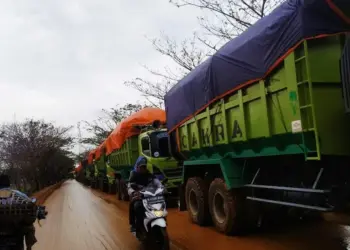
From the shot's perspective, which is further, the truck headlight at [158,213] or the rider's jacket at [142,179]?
the rider's jacket at [142,179]

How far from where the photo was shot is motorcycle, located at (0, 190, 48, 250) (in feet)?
16.9

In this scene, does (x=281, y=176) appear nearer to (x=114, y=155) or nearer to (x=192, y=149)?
(x=192, y=149)

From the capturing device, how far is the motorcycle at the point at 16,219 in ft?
16.9

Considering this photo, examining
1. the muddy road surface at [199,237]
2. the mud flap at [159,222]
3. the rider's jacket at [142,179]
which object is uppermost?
the rider's jacket at [142,179]

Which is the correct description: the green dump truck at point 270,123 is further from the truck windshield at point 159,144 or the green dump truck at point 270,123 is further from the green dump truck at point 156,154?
the truck windshield at point 159,144

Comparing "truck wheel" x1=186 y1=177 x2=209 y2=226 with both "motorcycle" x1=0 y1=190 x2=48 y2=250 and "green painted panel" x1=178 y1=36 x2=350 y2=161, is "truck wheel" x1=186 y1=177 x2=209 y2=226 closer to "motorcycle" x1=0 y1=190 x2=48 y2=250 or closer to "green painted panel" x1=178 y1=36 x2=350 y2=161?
"green painted panel" x1=178 y1=36 x2=350 y2=161

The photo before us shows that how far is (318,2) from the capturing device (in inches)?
203

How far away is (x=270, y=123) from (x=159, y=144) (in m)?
8.00

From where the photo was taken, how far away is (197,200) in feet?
30.1

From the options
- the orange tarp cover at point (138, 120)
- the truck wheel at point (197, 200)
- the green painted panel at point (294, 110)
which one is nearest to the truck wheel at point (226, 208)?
the truck wheel at point (197, 200)

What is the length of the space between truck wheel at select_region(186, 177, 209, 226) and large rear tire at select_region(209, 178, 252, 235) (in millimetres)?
683

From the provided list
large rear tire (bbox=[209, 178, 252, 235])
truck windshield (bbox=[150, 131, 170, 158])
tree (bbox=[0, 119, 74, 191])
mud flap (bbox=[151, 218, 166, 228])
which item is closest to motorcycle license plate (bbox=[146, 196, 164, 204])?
mud flap (bbox=[151, 218, 166, 228])

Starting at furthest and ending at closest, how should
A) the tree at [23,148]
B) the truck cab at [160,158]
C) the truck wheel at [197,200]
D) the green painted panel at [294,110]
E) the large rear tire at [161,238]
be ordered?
the tree at [23,148]
the truck cab at [160,158]
the truck wheel at [197,200]
the large rear tire at [161,238]
the green painted panel at [294,110]

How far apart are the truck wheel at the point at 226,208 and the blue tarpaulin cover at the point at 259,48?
168 centimetres
